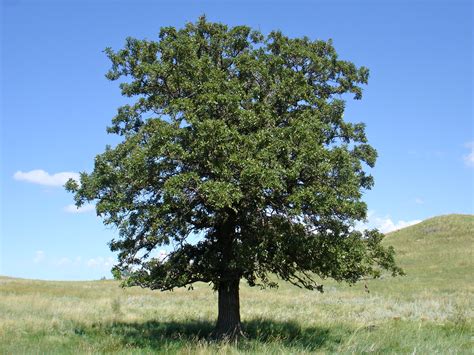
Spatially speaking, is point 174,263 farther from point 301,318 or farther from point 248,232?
point 301,318

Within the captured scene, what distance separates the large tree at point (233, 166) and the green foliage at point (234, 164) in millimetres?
46

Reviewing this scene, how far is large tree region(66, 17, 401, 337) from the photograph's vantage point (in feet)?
51.2

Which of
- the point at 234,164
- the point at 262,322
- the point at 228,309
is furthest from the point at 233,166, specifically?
the point at 262,322

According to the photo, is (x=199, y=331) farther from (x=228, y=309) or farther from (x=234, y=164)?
(x=234, y=164)

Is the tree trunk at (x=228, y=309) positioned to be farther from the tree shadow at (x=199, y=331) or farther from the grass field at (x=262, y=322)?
the grass field at (x=262, y=322)

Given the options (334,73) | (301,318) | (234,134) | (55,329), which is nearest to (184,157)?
(234,134)

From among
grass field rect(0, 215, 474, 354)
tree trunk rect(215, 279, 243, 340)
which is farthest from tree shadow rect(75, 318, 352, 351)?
tree trunk rect(215, 279, 243, 340)

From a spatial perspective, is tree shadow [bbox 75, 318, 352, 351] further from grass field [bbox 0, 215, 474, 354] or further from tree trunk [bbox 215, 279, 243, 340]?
tree trunk [bbox 215, 279, 243, 340]

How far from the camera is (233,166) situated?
15.5m

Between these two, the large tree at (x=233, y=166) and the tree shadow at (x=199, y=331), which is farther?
the tree shadow at (x=199, y=331)

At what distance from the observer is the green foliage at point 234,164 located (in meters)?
15.6

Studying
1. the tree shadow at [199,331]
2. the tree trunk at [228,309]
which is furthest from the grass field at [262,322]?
the tree trunk at [228,309]

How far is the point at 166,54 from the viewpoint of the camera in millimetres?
19328

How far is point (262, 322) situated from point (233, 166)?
1164 centimetres
